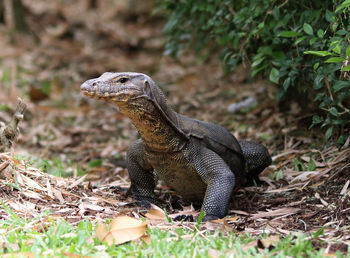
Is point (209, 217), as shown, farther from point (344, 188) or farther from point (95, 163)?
point (95, 163)

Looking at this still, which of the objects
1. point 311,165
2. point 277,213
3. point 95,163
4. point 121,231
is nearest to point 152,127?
point 121,231

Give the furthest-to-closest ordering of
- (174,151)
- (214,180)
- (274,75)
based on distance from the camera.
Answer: (274,75) < (174,151) < (214,180)

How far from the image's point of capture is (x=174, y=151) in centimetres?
518

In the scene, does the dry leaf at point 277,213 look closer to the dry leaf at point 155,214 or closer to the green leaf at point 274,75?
the dry leaf at point 155,214

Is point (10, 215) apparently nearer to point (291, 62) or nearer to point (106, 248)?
point (106, 248)

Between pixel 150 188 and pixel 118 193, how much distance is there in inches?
16.2

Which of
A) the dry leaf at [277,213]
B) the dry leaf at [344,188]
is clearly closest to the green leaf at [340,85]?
the dry leaf at [344,188]

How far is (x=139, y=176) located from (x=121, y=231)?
6.29 ft

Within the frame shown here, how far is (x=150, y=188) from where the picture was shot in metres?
5.75

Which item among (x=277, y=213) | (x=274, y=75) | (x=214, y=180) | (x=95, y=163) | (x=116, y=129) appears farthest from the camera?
(x=116, y=129)

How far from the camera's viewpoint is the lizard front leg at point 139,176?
5.59 meters

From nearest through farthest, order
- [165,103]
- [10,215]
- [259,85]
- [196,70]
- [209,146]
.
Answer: [10,215] → [165,103] → [209,146] → [259,85] → [196,70]

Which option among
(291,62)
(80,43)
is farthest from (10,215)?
(80,43)

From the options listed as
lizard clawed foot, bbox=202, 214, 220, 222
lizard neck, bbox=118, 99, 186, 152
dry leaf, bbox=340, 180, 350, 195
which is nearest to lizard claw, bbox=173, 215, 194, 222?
lizard clawed foot, bbox=202, 214, 220, 222
